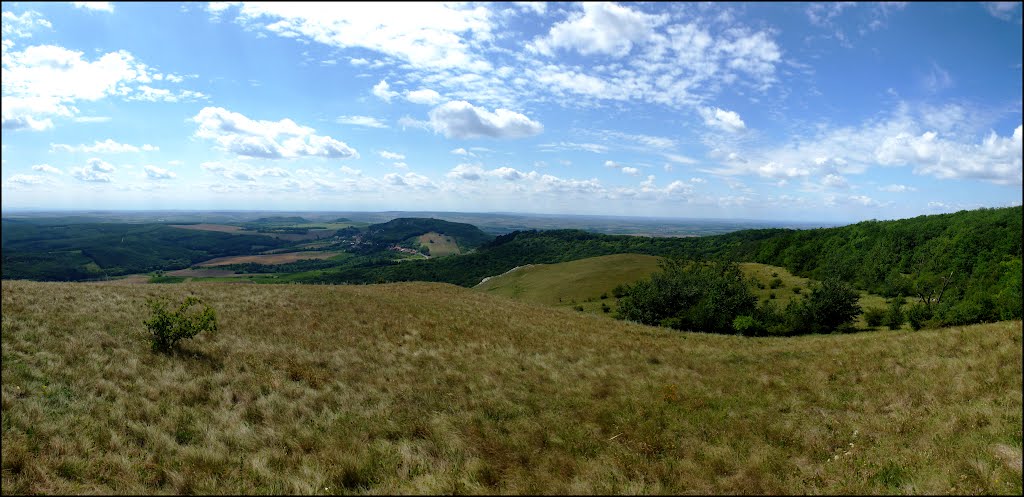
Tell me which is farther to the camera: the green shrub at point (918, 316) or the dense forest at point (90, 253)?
the dense forest at point (90, 253)

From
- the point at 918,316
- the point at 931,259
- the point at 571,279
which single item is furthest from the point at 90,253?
the point at 931,259

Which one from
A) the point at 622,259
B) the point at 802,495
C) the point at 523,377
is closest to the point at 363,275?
the point at 622,259

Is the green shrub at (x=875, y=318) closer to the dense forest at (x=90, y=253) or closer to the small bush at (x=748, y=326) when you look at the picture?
the small bush at (x=748, y=326)

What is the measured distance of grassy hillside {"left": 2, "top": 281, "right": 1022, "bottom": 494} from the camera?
722 centimetres

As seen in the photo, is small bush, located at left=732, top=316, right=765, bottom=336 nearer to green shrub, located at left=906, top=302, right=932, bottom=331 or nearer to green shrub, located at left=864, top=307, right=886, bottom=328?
green shrub, located at left=864, top=307, right=886, bottom=328

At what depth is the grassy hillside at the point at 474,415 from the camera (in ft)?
23.7

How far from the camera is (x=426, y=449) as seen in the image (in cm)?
880

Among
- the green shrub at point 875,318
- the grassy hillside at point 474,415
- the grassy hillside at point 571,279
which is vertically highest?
the grassy hillside at point 474,415

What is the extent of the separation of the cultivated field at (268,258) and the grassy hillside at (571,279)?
106026 millimetres

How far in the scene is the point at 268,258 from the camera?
176 m

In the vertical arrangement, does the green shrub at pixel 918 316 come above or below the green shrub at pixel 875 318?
above

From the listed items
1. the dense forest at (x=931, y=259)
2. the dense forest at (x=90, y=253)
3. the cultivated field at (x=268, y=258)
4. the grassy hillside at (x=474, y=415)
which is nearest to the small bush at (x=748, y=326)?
the dense forest at (x=931, y=259)

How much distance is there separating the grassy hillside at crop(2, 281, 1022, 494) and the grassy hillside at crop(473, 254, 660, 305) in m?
63.1

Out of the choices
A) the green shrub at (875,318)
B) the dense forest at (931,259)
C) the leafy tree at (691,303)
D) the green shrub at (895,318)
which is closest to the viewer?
the dense forest at (931,259)
